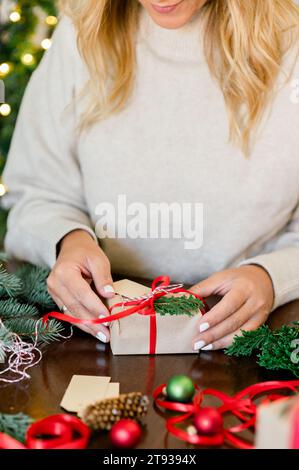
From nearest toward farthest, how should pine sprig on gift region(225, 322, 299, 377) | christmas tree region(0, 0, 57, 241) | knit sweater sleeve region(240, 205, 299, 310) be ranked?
pine sprig on gift region(225, 322, 299, 377)
knit sweater sleeve region(240, 205, 299, 310)
christmas tree region(0, 0, 57, 241)

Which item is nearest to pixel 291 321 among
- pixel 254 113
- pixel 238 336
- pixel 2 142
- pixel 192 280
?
pixel 238 336

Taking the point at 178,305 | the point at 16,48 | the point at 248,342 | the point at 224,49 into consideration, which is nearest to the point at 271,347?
the point at 248,342

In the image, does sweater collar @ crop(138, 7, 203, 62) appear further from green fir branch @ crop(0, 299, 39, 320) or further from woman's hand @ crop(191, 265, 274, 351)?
green fir branch @ crop(0, 299, 39, 320)

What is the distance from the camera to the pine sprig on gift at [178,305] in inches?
42.9

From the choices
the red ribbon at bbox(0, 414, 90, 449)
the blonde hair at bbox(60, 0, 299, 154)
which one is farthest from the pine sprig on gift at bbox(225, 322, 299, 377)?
the blonde hair at bbox(60, 0, 299, 154)

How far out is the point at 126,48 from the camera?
148 cm

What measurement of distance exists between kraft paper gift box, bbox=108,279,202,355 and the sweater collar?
62 centimetres

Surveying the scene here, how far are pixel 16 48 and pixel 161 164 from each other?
4.34ft

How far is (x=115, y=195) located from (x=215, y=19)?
0.45 m

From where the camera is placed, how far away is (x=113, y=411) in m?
0.86

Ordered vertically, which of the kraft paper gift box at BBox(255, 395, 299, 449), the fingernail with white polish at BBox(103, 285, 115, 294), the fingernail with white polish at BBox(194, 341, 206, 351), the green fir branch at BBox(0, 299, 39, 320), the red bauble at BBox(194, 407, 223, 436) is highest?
the kraft paper gift box at BBox(255, 395, 299, 449)

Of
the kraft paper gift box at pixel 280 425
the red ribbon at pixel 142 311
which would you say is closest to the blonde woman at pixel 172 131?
the red ribbon at pixel 142 311

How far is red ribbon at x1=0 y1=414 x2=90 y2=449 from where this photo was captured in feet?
2.66

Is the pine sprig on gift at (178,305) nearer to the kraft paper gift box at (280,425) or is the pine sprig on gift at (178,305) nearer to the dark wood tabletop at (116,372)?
the dark wood tabletop at (116,372)
